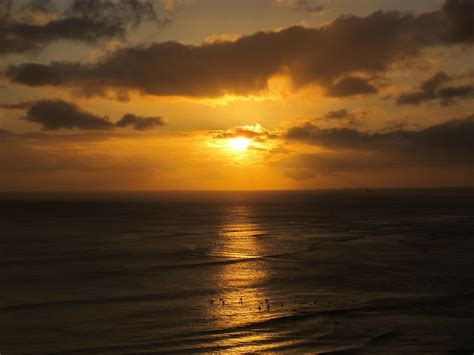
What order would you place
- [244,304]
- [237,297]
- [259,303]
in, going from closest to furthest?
[244,304], [259,303], [237,297]

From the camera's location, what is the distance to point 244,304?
1437 inches

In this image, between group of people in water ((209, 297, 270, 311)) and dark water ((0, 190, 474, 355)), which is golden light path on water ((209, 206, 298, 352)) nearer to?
group of people in water ((209, 297, 270, 311))

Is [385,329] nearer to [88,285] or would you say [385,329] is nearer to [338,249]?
[88,285]

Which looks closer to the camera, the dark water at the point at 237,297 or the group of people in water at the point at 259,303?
the dark water at the point at 237,297

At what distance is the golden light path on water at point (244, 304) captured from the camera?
27922 millimetres

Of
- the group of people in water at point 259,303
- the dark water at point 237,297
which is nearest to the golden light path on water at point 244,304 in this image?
the group of people in water at point 259,303

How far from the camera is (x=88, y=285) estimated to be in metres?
43.6

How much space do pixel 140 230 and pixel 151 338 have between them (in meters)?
72.4

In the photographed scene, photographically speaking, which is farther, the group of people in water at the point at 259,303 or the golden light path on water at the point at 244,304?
the group of people in water at the point at 259,303

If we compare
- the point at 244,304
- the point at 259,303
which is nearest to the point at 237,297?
the point at 244,304

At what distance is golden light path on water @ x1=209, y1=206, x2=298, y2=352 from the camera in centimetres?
2792

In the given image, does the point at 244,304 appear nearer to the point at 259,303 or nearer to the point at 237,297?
the point at 259,303

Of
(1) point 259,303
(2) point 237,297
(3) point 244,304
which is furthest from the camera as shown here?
(2) point 237,297

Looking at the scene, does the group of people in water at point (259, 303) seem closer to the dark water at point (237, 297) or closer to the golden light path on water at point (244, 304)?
the golden light path on water at point (244, 304)
